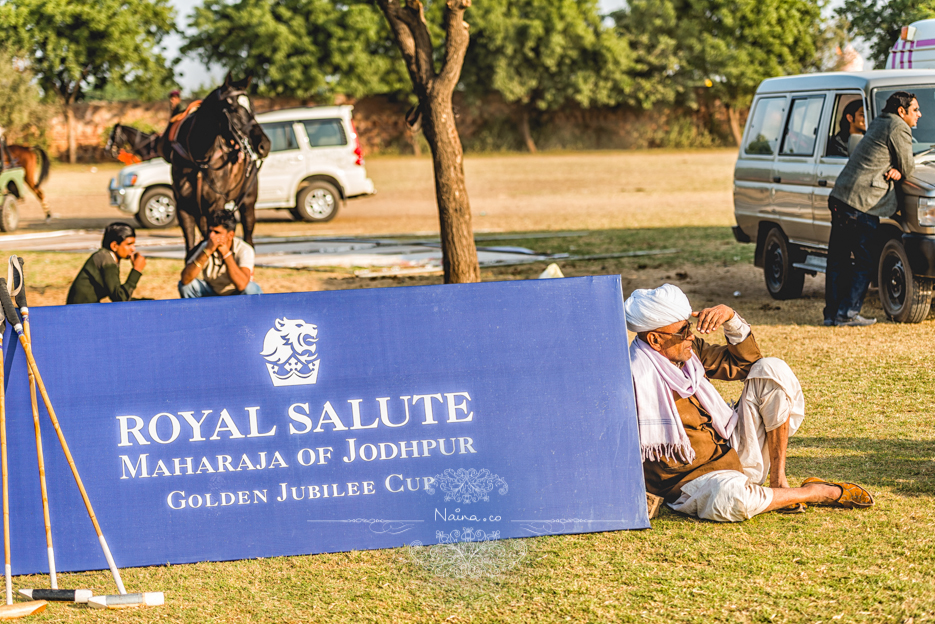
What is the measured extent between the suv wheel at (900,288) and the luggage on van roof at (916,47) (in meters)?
2.89

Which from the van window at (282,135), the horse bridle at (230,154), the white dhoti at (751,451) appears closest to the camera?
the white dhoti at (751,451)

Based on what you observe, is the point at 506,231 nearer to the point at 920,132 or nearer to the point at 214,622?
the point at 920,132

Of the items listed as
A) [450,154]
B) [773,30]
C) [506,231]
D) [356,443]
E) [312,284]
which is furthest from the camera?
[773,30]

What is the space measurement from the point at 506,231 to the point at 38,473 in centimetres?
1409

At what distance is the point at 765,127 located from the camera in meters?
10.6

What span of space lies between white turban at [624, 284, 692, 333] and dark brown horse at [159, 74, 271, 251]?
7751mm

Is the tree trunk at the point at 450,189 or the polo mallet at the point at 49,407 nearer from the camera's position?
the polo mallet at the point at 49,407

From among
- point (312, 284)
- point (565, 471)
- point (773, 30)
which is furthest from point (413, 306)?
point (773, 30)

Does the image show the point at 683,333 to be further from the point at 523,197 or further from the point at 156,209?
the point at 523,197

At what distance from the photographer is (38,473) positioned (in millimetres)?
4086

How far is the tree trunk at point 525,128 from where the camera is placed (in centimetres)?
4781

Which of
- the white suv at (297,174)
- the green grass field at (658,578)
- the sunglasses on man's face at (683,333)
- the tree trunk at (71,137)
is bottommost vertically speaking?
the green grass field at (658,578)

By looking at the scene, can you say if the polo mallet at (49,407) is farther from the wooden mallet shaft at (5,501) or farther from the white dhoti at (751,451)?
the white dhoti at (751,451)

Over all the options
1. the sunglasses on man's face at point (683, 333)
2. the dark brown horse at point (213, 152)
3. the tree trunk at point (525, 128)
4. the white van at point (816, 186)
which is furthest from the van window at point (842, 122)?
the tree trunk at point (525, 128)
